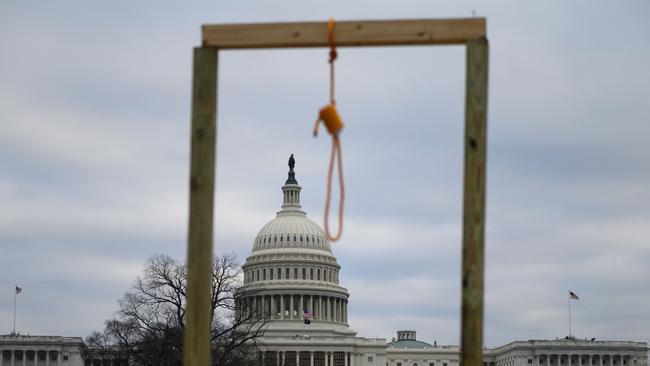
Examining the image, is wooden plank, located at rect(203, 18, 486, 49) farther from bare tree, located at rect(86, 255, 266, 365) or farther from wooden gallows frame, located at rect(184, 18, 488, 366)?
bare tree, located at rect(86, 255, 266, 365)

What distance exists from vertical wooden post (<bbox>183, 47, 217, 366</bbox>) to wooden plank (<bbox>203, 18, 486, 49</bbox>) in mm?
488

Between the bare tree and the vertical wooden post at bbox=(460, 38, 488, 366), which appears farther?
the bare tree

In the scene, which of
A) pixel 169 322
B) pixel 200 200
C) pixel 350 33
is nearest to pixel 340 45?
pixel 350 33

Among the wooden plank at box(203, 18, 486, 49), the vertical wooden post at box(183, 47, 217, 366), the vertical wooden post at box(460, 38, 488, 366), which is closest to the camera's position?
the vertical wooden post at box(460, 38, 488, 366)

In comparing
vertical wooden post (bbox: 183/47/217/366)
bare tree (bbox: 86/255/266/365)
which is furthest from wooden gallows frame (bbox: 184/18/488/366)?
bare tree (bbox: 86/255/266/365)

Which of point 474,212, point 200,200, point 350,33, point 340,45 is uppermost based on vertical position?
point 350,33

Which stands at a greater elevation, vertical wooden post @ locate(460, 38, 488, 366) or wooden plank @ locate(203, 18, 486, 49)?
wooden plank @ locate(203, 18, 486, 49)

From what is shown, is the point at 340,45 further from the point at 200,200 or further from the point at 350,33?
the point at 200,200

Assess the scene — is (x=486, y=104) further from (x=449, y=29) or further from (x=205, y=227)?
(x=205, y=227)

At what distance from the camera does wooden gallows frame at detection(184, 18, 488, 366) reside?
13477mm

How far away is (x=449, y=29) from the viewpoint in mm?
13852

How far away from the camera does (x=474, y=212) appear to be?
530 inches

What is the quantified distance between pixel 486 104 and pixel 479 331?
2.41 m

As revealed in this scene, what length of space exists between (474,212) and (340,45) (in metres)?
2.34
